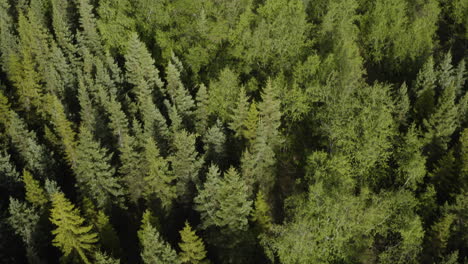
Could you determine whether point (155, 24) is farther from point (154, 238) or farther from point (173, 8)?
point (154, 238)

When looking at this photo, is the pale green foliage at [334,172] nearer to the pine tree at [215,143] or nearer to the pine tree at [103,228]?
the pine tree at [215,143]

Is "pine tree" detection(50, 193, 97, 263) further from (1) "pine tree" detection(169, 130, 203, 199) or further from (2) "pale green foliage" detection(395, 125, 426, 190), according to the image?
(2) "pale green foliage" detection(395, 125, 426, 190)

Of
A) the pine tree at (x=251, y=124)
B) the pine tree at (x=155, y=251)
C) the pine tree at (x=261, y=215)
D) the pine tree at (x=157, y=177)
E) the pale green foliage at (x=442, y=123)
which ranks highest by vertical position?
the pale green foliage at (x=442, y=123)

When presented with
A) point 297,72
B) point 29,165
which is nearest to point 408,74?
point 297,72

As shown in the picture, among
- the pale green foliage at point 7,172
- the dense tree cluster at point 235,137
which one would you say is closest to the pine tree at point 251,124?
the dense tree cluster at point 235,137

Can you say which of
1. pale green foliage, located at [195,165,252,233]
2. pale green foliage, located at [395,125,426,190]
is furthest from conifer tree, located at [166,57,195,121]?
pale green foliage, located at [395,125,426,190]

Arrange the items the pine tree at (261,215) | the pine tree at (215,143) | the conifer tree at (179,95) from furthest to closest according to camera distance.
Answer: the conifer tree at (179,95)
the pine tree at (215,143)
the pine tree at (261,215)
